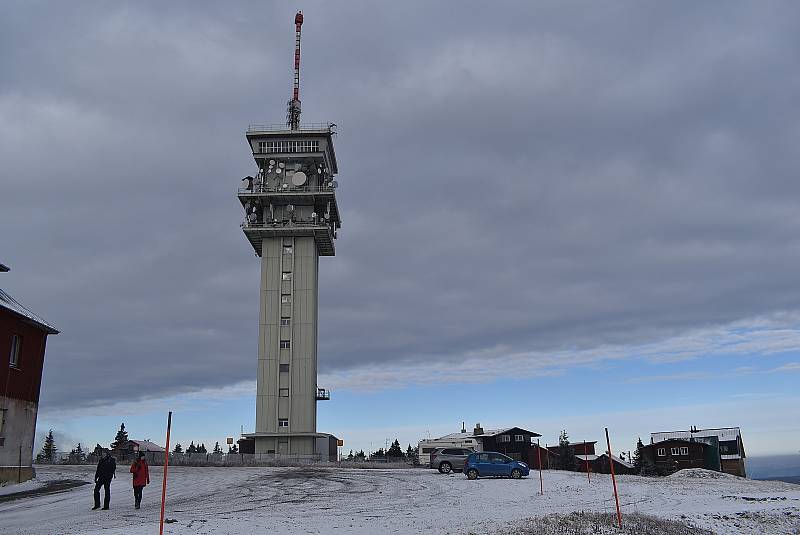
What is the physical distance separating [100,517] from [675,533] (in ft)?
53.4

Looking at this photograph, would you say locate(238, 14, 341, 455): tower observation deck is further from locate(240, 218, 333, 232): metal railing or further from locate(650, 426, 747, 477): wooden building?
locate(650, 426, 747, 477): wooden building

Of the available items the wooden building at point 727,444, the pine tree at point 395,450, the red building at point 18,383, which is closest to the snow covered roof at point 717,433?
the wooden building at point 727,444

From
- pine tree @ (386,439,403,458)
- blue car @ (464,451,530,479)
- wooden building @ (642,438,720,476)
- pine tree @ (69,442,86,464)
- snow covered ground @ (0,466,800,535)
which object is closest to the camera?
snow covered ground @ (0,466,800,535)

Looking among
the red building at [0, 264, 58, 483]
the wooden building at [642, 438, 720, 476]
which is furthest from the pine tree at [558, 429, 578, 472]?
the red building at [0, 264, 58, 483]

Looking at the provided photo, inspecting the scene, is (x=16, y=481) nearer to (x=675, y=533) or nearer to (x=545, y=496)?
(x=545, y=496)

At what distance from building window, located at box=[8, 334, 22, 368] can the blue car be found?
24687 millimetres

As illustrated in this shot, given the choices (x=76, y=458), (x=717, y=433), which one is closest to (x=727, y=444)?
(x=717, y=433)

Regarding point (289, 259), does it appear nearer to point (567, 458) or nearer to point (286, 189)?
point (286, 189)

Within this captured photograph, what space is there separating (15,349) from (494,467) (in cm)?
2634

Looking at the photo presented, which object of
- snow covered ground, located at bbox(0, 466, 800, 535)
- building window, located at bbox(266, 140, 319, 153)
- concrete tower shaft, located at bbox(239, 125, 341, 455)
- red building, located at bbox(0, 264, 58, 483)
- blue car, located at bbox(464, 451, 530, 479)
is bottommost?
snow covered ground, located at bbox(0, 466, 800, 535)

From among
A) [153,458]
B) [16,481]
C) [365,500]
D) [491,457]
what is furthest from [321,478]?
[153,458]

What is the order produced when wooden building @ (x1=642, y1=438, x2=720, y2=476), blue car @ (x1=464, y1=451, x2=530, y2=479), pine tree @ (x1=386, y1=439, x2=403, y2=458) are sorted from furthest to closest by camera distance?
pine tree @ (x1=386, y1=439, x2=403, y2=458), wooden building @ (x1=642, y1=438, x2=720, y2=476), blue car @ (x1=464, y1=451, x2=530, y2=479)

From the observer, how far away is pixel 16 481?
116 ft

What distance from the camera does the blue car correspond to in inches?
1515
